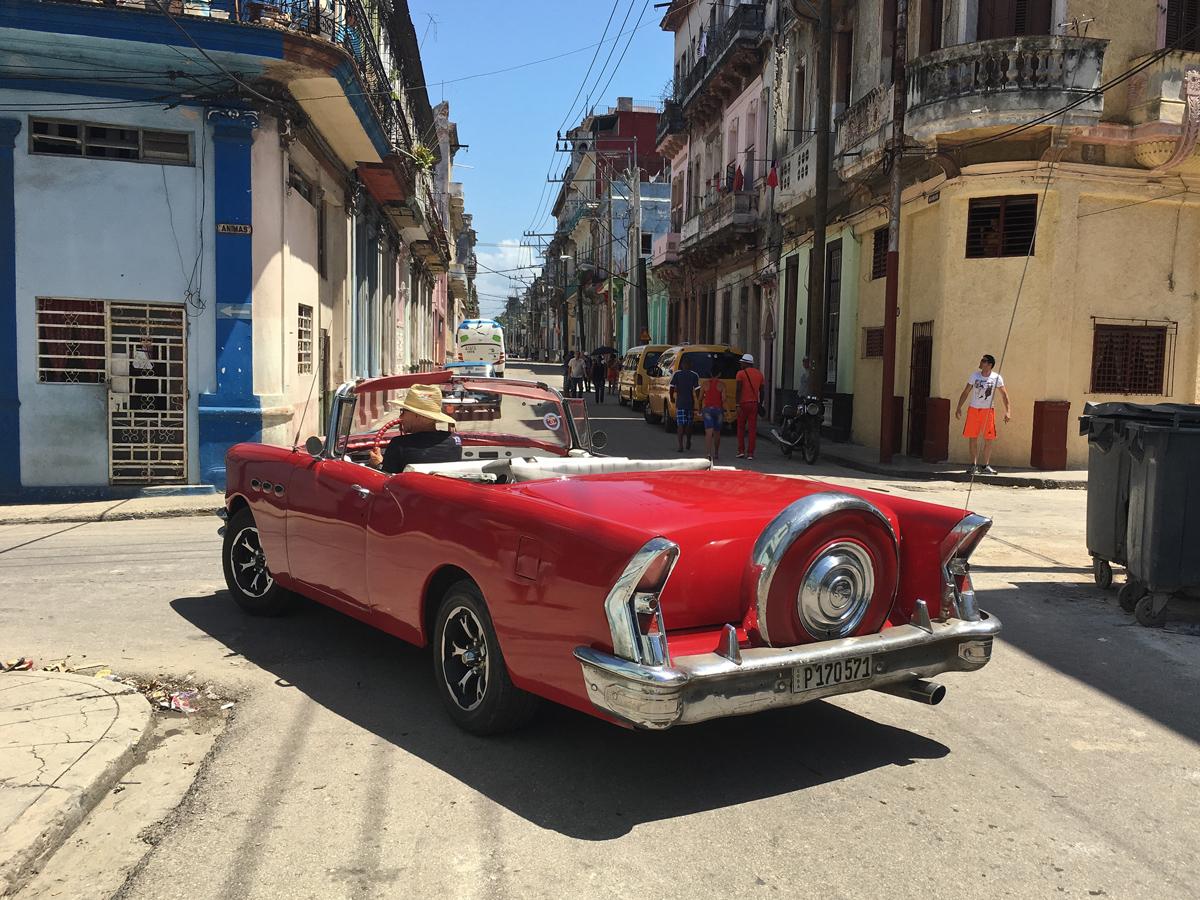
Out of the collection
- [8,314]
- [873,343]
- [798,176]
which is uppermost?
→ [798,176]

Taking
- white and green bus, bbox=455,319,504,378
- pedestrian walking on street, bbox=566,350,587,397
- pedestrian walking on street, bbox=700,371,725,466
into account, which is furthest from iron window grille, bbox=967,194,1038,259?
white and green bus, bbox=455,319,504,378

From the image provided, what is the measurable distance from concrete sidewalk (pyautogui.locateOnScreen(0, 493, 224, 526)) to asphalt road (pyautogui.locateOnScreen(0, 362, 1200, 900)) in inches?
184

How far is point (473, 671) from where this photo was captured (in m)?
4.29

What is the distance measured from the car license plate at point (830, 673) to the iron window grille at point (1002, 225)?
13346 mm

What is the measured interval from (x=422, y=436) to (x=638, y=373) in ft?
79.3

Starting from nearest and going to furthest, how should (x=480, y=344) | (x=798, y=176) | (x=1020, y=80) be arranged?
1. (x=1020, y=80)
2. (x=798, y=176)
3. (x=480, y=344)

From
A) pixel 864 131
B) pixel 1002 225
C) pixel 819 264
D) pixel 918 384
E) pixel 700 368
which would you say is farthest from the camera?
pixel 700 368

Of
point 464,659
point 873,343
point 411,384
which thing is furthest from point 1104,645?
point 873,343

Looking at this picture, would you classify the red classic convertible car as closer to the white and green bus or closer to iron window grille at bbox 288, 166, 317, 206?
iron window grille at bbox 288, 166, 317, 206

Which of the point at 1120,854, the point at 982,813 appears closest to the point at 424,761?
the point at 982,813

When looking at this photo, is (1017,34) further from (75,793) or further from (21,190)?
(75,793)

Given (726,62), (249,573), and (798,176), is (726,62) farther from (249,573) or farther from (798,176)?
(249,573)

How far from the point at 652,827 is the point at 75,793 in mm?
2001

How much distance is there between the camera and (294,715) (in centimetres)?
464
